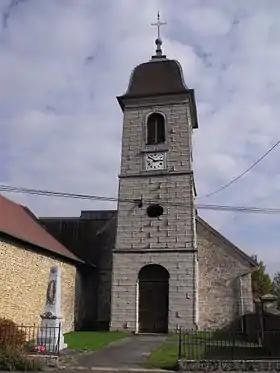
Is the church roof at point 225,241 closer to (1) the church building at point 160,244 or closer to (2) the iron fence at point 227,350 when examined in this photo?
(1) the church building at point 160,244

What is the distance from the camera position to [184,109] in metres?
25.3

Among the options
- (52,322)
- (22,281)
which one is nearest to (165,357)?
(52,322)

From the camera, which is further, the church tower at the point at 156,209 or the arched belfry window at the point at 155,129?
the arched belfry window at the point at 155,129

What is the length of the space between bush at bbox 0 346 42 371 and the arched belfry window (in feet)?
52.1

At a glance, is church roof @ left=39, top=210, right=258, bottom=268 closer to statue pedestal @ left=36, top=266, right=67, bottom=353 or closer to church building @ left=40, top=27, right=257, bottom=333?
church building @ left=40, top=27, right=257, bottom=333

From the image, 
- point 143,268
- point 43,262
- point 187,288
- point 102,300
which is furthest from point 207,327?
point 43,262

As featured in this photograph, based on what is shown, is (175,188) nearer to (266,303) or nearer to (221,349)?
(266,303)

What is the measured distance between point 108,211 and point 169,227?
389 inches

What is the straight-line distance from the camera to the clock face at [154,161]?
80.1 feet

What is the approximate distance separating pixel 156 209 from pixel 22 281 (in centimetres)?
886

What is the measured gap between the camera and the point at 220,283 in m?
23.5

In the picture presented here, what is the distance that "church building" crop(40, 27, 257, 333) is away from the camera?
22344mm

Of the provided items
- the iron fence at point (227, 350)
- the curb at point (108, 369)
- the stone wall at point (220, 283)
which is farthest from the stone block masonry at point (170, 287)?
the curb at point (108, 369)

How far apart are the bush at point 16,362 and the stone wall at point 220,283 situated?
42.8 ft
